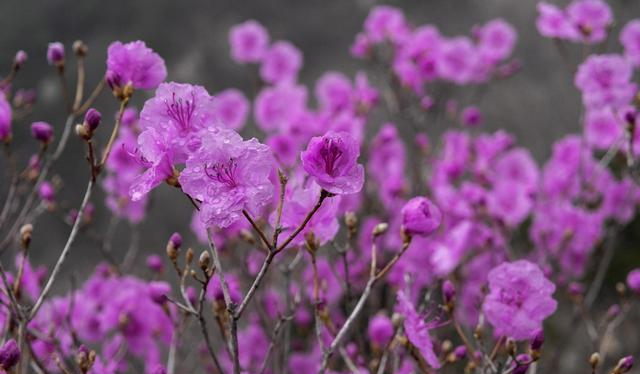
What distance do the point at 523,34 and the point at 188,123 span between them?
3356 millimetres

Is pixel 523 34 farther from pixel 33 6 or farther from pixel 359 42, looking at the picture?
pixel 33 6

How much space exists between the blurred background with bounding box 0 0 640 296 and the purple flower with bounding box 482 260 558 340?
2160 millimetres

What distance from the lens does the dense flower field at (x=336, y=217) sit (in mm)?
1062

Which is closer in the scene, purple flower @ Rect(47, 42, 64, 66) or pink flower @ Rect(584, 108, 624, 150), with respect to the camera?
purple flower @ Rect(47, 42, 64, 66)

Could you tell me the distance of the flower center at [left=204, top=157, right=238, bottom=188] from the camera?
99cm

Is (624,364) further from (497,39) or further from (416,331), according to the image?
(497,39)

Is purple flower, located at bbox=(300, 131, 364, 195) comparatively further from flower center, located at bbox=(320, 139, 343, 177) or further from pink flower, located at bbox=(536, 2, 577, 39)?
pink flower, located at bbox=(536, 2, 577, 39)

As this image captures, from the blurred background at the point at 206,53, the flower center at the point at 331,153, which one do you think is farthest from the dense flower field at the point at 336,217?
the blurred background at the point at 206,53

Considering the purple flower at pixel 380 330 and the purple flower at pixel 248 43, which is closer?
the purple flower at pixel 380 330

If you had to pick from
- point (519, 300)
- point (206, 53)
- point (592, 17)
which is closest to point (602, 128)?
point (592, 17)

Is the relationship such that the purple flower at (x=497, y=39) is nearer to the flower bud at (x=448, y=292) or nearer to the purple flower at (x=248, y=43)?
the purple flower at (x=248, y=43)

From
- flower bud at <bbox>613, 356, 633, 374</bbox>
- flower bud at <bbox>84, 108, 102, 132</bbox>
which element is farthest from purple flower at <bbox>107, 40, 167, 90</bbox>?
flower bud at <bbox>613, 356, 633, 374</bbox>

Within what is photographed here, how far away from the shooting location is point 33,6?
11.2 ft

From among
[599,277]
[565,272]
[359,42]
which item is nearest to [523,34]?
[359,42]
